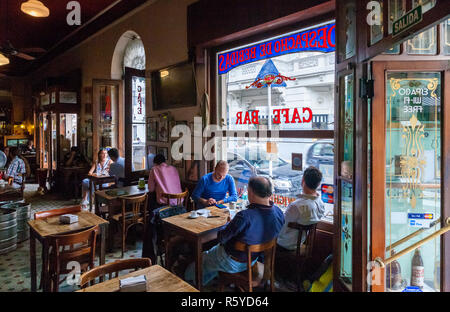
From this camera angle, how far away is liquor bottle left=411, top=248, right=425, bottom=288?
2420mm

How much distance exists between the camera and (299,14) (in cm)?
326

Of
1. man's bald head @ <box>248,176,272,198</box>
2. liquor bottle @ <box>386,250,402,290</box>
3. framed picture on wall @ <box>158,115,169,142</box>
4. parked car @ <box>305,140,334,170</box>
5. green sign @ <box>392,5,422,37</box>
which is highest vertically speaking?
green sign @ <box>392,5,422,37</box>

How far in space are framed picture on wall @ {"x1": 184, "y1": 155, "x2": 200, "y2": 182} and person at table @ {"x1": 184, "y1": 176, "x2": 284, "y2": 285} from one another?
2.14 m

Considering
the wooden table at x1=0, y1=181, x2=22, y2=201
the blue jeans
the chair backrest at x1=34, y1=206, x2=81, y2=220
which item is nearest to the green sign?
A: the blue jeans

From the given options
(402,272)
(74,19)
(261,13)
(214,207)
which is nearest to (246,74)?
(261,13)

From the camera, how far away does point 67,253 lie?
2.60 m

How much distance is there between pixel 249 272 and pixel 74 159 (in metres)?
7.13

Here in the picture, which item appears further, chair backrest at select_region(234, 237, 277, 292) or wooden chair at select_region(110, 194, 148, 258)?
wooden chair at select_region(110, 194, 148, 258)

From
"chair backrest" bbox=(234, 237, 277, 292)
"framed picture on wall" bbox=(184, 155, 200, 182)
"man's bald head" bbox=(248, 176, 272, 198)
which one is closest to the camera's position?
"chair backrest" bbox=(234, 237, 277, 292)

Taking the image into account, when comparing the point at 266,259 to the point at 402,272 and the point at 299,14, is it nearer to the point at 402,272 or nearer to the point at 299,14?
the point at 402,272

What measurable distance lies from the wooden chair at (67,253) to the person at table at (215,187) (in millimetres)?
1576

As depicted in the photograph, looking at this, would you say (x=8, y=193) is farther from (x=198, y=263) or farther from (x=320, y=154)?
(x=320, y=154)

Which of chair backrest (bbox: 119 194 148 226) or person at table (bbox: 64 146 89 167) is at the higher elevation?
person at table (bbox: 64 146 89 167)

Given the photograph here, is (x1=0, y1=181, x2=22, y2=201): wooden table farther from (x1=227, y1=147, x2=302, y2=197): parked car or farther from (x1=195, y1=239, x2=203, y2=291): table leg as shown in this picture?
Result: (x1=195, y1=239, x2=203, y2=291): table leg
